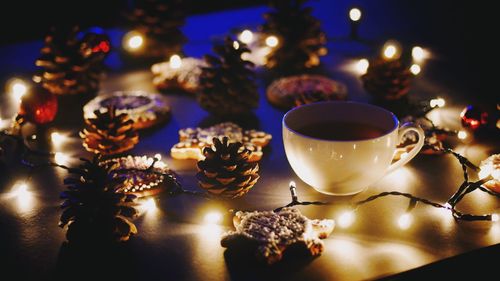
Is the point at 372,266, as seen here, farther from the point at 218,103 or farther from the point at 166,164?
the point at 218,103

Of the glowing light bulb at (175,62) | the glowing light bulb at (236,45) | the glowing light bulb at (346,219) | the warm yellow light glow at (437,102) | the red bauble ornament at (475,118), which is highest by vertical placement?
the glowing light bulb at (236,45)

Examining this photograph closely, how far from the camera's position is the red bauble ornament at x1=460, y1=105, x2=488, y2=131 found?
1064mm

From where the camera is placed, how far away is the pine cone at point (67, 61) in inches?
49.4

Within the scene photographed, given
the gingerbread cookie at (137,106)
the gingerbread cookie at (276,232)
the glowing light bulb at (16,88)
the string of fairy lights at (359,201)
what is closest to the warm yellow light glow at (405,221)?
the string of fairy lights at (359,201)

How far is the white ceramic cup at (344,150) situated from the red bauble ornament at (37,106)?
0.58 m

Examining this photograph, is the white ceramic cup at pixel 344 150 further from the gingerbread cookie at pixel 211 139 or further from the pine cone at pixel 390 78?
the pine cone at pixel 390 78

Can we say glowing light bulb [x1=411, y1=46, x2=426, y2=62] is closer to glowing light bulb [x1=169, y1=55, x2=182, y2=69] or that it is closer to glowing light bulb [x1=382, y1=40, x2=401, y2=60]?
glowing light bulb [x1=382, y1=40, x2=401, y2=60]

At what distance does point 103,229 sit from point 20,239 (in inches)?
5.3

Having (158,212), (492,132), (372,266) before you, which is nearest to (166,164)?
(158,212)

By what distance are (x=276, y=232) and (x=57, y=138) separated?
0.60m

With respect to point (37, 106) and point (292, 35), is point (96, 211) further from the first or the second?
point (292, 35)

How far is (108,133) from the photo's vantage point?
1.01 metres

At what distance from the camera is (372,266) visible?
27.6 inches

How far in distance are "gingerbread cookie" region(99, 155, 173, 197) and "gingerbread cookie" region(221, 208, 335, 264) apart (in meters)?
0.18
